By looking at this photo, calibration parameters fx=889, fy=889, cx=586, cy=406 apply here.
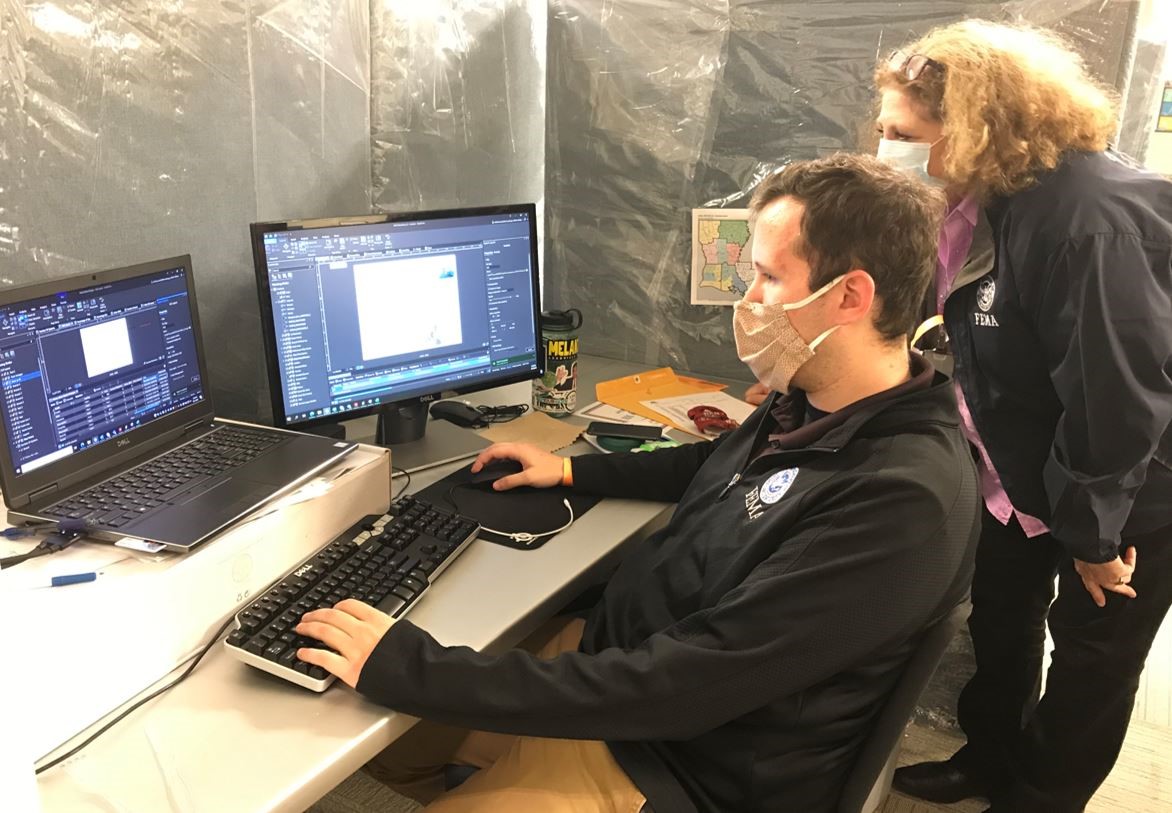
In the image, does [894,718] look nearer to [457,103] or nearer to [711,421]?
[711,421]

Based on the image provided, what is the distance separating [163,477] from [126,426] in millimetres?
91

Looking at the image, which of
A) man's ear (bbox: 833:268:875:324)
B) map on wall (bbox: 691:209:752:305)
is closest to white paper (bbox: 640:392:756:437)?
map on wall (bbox: 691:209:752:305)

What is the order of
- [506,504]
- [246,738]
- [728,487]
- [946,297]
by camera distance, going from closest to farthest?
[246,738] < [728,487] < [506,504] < [946,297]

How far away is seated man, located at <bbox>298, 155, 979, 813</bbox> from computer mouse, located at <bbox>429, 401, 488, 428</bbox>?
24.9 inches

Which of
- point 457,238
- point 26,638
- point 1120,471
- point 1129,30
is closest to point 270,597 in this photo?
point 26,638

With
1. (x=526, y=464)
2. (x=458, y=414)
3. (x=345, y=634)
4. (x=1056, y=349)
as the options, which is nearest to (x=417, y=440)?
(x=458, y=414)

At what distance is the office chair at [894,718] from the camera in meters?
0.98

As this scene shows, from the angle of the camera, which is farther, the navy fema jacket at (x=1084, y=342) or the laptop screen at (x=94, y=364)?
the navy fema jacket at (x=1084, y=342)

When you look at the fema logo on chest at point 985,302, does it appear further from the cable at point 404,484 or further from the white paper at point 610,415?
the cable at point 404,484

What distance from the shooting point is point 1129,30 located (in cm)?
169

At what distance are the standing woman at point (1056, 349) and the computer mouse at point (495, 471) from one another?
86cm

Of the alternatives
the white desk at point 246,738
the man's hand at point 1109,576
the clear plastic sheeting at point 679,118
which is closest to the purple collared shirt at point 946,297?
the man's hand at point 1109,576

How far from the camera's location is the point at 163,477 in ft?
3.86

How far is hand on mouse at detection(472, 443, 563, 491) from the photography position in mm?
1531
